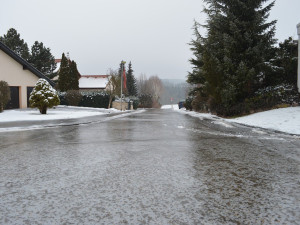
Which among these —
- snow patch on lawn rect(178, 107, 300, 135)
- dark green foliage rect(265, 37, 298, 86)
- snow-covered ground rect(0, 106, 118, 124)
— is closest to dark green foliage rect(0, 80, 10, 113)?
snow-covered ground rect(0, 106, 118, 124)

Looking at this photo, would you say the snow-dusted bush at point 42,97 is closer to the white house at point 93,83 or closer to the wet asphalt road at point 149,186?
the wet asphalt road at point 149,186

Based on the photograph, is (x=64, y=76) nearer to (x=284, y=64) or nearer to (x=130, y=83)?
(x=284, y=64)

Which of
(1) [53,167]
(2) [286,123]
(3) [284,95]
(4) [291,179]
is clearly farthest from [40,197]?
(3) [284,95]

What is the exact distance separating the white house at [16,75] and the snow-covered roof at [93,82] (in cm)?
2759

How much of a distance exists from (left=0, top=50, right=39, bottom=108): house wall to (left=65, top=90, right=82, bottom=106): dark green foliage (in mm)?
6471

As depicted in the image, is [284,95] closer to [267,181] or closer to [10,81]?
[267,181]

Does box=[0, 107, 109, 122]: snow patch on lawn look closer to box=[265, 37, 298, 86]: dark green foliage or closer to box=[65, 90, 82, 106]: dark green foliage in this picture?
box=[65, 90, 82, 106]: dark green foliage

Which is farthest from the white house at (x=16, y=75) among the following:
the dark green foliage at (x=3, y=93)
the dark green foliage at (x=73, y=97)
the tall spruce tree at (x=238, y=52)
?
the tall spruce tree at (x=238, y=52)

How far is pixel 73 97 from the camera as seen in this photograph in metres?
38.6

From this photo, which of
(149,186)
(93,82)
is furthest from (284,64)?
(93,82)

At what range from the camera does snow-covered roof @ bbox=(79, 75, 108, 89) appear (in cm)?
6022

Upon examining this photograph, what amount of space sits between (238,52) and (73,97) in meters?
23.3

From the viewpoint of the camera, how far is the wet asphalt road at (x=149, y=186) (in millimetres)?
3352

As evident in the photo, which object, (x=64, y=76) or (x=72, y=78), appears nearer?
(x=64, y=76)
